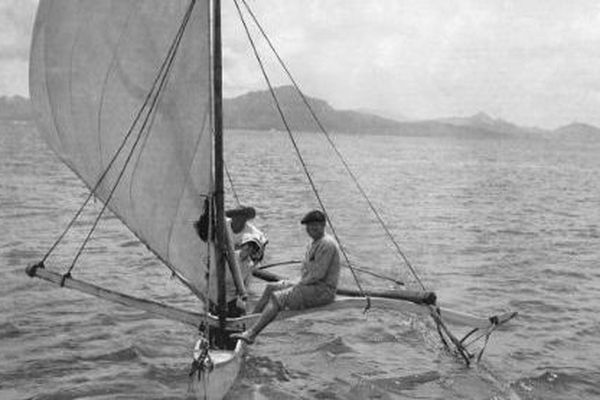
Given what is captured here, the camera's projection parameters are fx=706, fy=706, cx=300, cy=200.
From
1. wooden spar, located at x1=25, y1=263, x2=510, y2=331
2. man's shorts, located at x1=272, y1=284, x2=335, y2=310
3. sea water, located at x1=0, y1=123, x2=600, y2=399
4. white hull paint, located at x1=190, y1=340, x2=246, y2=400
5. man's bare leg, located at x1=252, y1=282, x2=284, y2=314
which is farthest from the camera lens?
sea water, located at x1=0, y1=123, x2=600, y2=399

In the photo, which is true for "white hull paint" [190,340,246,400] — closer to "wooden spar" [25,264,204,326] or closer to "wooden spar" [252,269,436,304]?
"wooden spar" [25,264,204,326]

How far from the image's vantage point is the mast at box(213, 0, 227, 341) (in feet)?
30.7

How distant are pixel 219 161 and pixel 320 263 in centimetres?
218

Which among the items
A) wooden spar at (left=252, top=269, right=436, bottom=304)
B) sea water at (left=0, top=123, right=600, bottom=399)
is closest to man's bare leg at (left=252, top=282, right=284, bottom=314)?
sea water at (left=0, top=123, right=600, bottom=399)

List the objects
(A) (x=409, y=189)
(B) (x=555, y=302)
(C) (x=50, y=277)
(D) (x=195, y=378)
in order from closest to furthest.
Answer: (D) (x=195, y=378)
(C) (x=50, y=277)
(B) (x=555, y=302)
(A) (x=409, y=189)

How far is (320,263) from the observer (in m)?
10.4

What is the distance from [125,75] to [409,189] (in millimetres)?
40580

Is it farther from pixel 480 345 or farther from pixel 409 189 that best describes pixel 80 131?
pixel 409 189

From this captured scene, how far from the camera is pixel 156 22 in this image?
9383 millimetres

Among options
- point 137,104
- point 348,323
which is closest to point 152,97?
point 137,104

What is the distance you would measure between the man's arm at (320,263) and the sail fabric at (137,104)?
158 centimetres

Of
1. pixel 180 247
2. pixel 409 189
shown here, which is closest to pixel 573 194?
pixel 409 189

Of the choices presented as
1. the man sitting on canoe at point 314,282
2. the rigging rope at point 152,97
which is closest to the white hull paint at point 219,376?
the man sitting on canoe at point 314,282

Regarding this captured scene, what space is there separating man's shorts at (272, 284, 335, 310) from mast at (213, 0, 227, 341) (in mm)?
904
